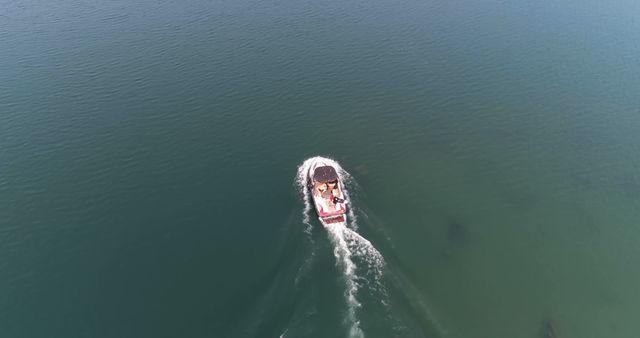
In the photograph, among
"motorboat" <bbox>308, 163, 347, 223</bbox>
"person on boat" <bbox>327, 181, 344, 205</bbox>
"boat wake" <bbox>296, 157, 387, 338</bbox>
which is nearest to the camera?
"boat wake" <bbox>296, 157, 387, 338</bbox>

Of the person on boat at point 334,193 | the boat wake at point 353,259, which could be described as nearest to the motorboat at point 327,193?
the person on boat at point 334,193

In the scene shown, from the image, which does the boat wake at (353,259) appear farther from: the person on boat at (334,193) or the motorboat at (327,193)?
the person on boat at (334,193)

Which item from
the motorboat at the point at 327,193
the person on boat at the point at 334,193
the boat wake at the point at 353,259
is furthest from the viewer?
the person on boat at the point at 334,193

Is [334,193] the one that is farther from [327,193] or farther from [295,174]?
[295,174]

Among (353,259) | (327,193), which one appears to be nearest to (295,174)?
(327,193)

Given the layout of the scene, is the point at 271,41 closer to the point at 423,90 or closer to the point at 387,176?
the point at 423,90

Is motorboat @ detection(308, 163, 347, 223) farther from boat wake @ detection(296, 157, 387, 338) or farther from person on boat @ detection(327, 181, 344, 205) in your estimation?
boat wake @ detection(296, 157, 387, 338)

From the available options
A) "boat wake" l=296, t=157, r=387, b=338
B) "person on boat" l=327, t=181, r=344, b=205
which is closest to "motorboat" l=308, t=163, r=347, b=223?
"person on boat" l=327, t=181, r=344, b=205
